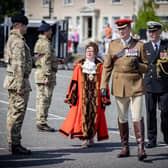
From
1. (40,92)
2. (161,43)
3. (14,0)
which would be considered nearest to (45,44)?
(40,92)

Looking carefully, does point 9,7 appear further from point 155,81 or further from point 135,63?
point 135,63

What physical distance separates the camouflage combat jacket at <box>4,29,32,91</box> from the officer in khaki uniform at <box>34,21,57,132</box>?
2.07 metres

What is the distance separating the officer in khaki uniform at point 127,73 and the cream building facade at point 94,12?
146 ft

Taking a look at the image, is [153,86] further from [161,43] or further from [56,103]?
[56,103]

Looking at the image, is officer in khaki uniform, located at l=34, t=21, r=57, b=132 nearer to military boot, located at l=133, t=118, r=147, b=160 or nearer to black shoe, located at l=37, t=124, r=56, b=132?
black shoe, located at l=37, t=124, r=56, b=132

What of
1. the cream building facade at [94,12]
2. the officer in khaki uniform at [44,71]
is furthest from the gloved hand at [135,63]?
the cream building facade at [94,12]

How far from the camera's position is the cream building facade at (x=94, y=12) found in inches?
2192

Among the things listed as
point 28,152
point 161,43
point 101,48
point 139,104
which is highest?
point 161,43

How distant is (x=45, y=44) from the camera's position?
11.7 m

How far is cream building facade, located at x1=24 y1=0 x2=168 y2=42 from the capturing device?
183 ft

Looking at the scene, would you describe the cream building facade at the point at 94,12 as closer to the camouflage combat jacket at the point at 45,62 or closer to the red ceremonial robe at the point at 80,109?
the camouflage combat jacket at the point at 45,62

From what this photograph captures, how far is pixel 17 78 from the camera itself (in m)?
9.35

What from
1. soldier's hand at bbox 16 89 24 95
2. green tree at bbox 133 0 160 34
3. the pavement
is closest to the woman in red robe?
the pavement

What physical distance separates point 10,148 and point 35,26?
2194 cm
